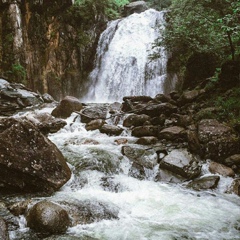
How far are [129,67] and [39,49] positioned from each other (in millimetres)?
6440

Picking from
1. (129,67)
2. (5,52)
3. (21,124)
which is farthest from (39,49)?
(21,124)

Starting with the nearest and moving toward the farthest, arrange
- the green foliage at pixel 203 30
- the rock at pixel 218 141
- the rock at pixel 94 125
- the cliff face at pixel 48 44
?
the rock at pixel 218 141, the green foliage at pixel 203 30, the rock at pixel 94 125, the cliff face at pixel 48 44

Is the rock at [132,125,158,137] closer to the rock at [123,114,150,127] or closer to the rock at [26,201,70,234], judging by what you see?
the rock at [123,114,150,127]

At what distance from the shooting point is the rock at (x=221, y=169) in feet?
20.2

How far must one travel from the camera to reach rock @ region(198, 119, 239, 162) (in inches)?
269

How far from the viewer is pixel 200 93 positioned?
10.8 meters

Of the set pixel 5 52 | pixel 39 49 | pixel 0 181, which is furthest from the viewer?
pixel 39 49

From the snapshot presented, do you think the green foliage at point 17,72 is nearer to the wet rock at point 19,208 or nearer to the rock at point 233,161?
the wet rock at point 19,208

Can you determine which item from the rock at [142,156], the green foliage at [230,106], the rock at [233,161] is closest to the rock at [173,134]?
the rock at [142,156]

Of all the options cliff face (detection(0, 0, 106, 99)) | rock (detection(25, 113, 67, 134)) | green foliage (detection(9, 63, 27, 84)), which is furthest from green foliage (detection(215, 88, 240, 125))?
cliff face (detection(0, 0, 106, 99))

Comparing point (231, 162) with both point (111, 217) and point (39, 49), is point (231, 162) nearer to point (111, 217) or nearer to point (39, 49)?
point (111, 217)

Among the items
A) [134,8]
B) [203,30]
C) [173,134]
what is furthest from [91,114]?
[134,8]

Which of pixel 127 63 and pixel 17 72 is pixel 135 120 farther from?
pixel 127 63

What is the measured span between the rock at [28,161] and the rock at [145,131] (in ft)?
13.5
